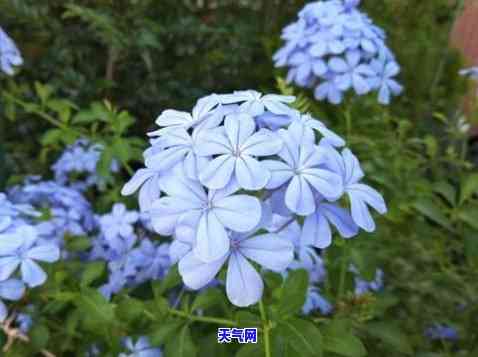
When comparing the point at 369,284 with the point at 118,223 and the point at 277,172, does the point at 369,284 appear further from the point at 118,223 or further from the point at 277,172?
the point at 277,172

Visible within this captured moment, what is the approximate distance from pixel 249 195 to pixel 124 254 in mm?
836

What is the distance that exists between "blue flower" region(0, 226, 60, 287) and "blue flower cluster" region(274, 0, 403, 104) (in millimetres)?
874

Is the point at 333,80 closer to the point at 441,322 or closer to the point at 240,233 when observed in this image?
the point at 441,322

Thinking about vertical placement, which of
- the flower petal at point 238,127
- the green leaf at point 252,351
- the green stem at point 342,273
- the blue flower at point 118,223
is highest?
the flower petal at point 238,127

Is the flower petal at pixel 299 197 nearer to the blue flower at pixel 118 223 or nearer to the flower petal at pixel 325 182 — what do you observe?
the flower petal at pixel 325 182

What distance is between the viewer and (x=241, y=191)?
3.05ft

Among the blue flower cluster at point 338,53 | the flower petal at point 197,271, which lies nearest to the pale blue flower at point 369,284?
the blue flower cluster at point 338,53

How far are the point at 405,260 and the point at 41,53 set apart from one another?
170 cm

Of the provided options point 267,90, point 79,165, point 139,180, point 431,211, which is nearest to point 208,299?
point 139,180

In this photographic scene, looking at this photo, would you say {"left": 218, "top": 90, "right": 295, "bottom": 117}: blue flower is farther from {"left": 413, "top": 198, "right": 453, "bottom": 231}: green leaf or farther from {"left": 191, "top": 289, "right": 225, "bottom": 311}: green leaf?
{"left": 413, "top": 198, "right": 453, "bottom": 231}: green leaf

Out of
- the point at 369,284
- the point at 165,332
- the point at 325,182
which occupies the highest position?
the point at 325,182

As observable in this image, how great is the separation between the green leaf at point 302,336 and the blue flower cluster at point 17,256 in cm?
45

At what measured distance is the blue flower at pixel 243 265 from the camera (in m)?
0.83

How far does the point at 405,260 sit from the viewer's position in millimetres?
1657
